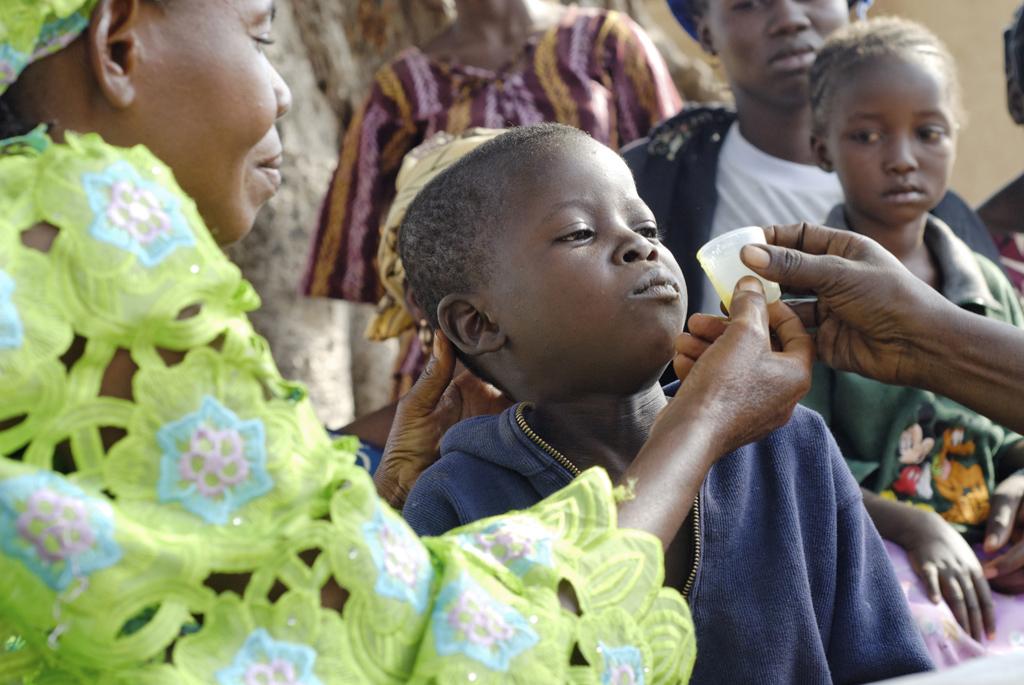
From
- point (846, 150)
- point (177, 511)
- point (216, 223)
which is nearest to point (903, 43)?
point (846, 150)

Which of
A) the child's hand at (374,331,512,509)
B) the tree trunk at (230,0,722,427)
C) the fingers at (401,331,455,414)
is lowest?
the tree trunk at (230,0,722,427)

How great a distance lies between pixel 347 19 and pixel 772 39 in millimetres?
2749

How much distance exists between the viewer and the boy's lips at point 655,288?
6.70 ft

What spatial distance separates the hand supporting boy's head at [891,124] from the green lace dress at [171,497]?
1912mm

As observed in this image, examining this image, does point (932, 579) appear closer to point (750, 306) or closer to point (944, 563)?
point (944, 563)

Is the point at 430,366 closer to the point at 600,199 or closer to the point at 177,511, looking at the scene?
the point at 600,199

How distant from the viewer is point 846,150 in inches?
127

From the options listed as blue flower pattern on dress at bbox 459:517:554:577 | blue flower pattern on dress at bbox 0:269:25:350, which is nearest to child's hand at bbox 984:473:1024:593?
blue flower pattern on dress at bbox 459:517:554:577

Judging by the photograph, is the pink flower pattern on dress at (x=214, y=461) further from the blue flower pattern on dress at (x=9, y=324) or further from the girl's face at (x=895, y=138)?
the girl's face at (x=895, y=138)

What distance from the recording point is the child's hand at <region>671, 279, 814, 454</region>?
1815mm

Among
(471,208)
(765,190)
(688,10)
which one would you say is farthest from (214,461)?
(688,10)

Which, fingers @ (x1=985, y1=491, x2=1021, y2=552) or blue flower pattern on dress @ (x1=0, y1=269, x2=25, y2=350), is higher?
blue flower pattern on dress @ (x1=0, y1=269, x2=25, y2=350)

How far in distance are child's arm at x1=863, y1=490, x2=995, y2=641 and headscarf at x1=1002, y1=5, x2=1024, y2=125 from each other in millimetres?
1524

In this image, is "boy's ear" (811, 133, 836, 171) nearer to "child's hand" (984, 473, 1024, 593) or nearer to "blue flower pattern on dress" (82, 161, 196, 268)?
"child's hand" (984, 473, 1024, 593)
